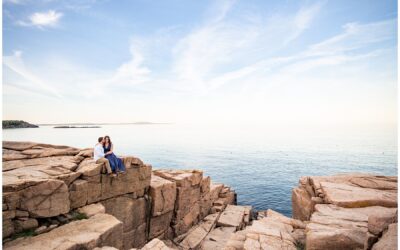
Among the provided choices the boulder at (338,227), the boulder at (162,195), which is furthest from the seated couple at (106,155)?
the boulder at (338,227)

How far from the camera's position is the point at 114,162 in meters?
15.6

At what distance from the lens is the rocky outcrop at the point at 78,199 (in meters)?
10.4

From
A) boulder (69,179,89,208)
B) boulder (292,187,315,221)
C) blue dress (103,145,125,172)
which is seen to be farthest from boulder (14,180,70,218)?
boulder (292,187,315,221)

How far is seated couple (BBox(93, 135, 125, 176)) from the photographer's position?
14.9 meters

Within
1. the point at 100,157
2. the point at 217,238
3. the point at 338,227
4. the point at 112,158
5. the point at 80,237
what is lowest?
the point at 217,238

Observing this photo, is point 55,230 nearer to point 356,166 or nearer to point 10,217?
point 10,217

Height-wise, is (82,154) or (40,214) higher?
(82,154)

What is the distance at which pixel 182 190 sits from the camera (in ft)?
78.3

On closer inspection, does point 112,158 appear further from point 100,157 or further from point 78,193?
point 78,193

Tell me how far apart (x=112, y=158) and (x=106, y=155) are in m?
0.42

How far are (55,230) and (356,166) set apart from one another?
82053mm

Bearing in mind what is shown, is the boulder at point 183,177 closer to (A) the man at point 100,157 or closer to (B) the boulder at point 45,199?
(A) the man at point 100,157

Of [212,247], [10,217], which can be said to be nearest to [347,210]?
[212,247]

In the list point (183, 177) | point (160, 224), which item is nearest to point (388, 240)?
point (160, 224)
